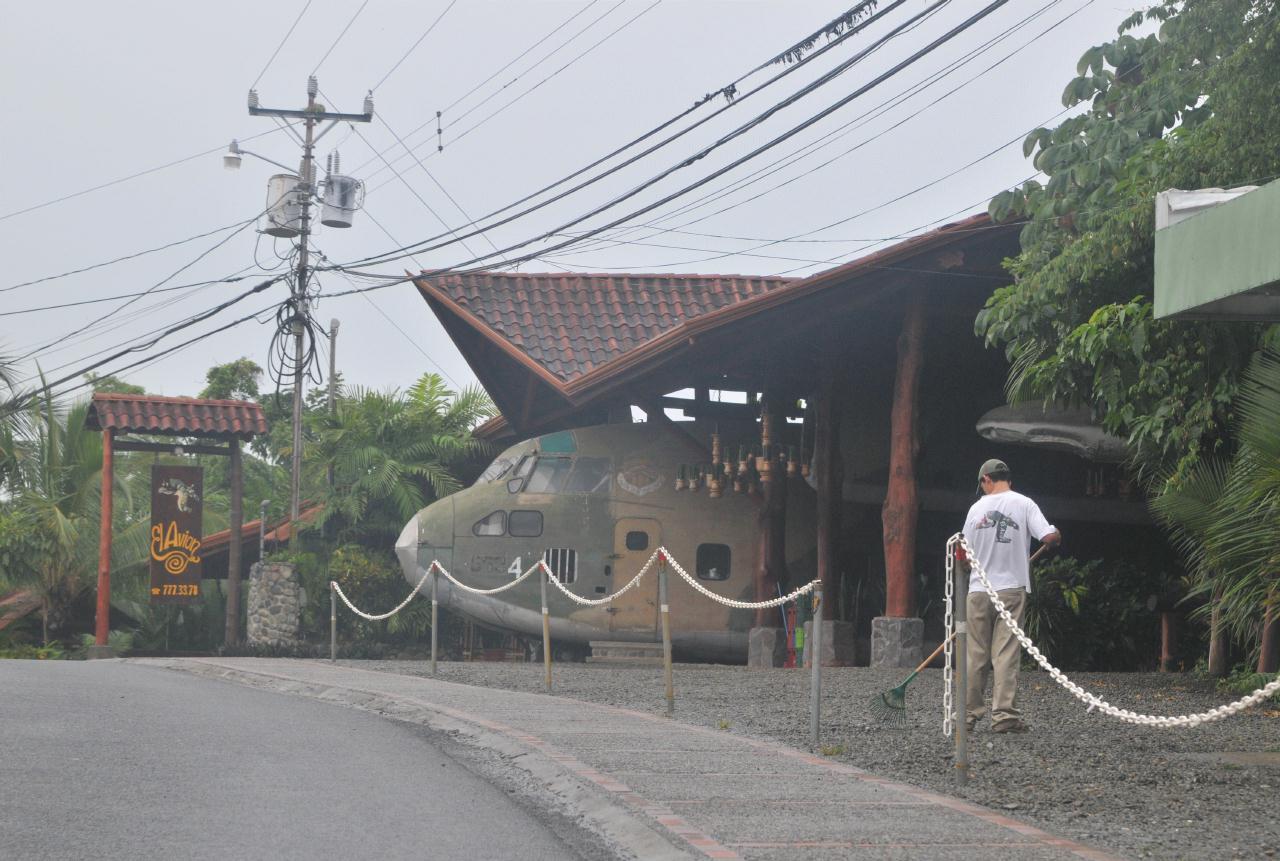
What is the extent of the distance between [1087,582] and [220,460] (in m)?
44.6

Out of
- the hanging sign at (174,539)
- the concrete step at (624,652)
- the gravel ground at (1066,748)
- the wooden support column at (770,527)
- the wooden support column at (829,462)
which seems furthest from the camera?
the hanging sign at (174,539)

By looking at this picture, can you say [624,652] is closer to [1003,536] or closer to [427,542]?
[427,542]

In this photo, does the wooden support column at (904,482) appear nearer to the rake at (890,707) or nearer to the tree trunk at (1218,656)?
the tree trunk at (1218,656)

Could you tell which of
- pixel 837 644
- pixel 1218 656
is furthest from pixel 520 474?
pixel 1218 656

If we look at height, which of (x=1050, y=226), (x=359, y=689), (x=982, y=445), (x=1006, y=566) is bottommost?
(x=359, y=689)

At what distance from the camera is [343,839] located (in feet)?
22.7

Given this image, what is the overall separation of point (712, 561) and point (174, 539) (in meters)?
10.1

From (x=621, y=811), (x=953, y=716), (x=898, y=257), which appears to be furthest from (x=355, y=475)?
(x=621, y=811)

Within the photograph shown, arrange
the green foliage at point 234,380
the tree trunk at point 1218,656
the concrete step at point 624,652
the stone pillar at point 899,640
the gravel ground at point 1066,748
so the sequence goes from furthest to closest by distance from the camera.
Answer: the green foliage at point 234,380 < the concrete step at point 624,652 < the stone pillar at point 899,640 < the tree trunk at point 1218,656 < the gravel ground at point 1066,748

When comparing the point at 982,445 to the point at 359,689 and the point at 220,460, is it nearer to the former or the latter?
the point at 359,689

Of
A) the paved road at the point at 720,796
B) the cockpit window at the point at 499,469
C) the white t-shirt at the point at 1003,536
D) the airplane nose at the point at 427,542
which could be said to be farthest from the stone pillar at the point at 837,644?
the white t-shirt at the point at 1003,536

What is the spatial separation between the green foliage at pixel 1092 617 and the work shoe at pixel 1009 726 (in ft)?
25.7

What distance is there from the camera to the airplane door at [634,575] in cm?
2178

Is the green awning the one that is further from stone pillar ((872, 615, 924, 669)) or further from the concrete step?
the concrete step
